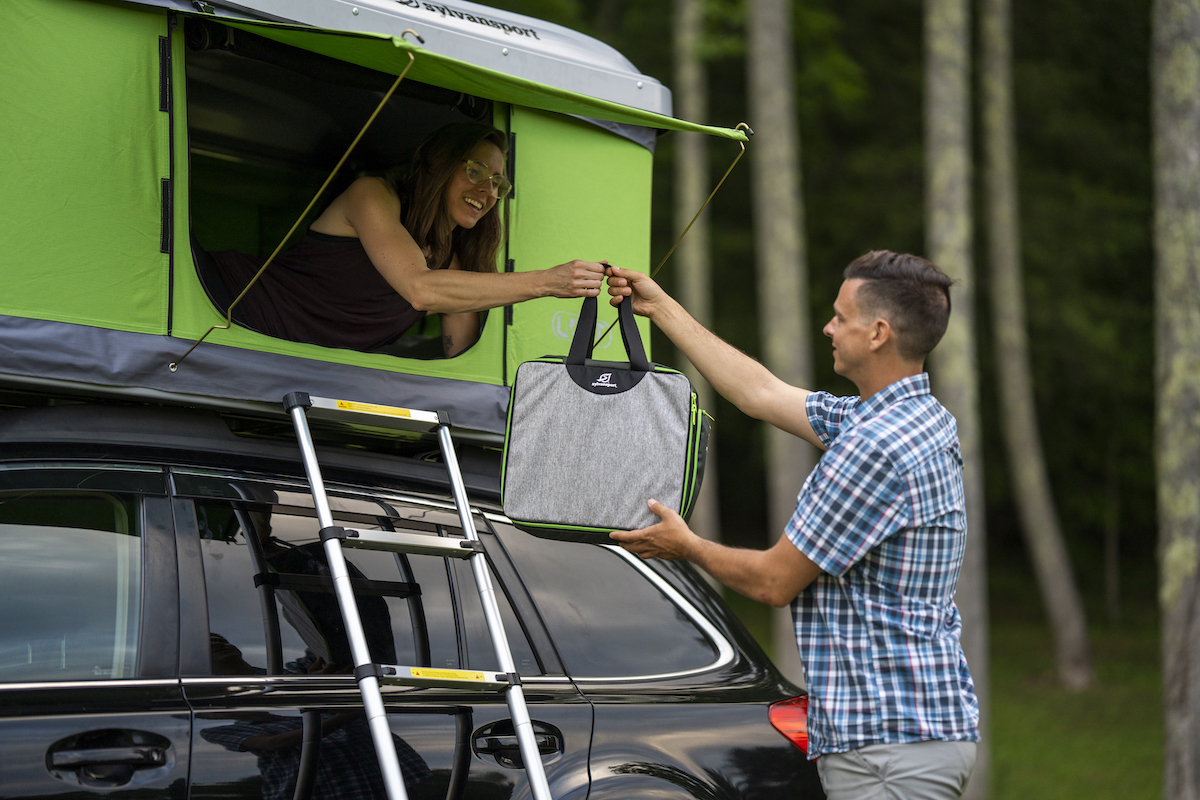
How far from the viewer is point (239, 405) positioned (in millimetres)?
3303

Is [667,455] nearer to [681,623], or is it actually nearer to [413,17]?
[681,623]

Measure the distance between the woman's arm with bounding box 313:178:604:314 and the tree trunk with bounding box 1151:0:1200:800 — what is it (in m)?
4.44

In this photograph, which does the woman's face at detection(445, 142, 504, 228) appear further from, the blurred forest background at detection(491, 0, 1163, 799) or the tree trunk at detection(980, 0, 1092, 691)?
the tree trunk at detection(980, 0, 1092, 691)

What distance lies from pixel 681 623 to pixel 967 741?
98 cm

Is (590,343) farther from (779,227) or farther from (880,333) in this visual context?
(779,227)

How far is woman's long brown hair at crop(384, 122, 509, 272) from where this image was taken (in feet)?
12.8

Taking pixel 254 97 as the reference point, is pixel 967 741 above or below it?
below

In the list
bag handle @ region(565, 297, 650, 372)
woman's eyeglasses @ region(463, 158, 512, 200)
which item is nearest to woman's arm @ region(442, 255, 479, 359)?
woman's eyeglasses @ region(463, 158, 512, 200)

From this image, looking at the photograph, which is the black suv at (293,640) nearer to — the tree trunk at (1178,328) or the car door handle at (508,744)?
the car door handle at (508,744)

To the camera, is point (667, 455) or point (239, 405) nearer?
point (667, 455)

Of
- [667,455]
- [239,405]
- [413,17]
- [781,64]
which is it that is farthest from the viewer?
[781,64]

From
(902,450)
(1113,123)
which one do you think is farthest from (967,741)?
(1113,123)

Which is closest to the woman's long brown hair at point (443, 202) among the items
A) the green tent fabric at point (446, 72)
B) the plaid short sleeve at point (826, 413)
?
the green tent fabric at point (446, 72)

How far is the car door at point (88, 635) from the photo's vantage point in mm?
2467
